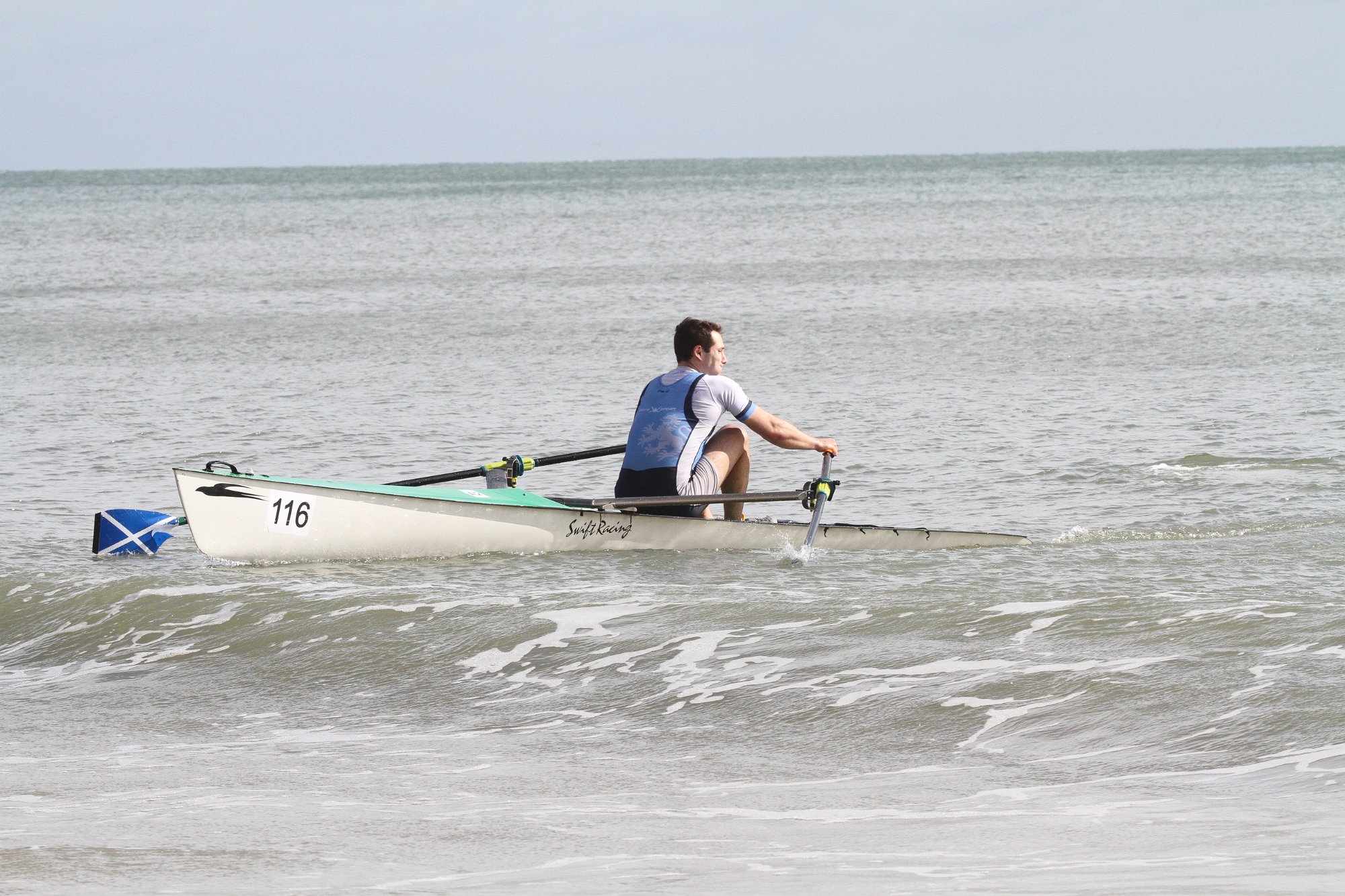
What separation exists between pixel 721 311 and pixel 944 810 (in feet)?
78.0

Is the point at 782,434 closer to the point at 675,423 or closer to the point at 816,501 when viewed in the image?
the point at 816,501

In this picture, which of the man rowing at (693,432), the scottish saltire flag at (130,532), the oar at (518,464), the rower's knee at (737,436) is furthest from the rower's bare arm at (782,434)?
the scottish saltire flag at (130,532)

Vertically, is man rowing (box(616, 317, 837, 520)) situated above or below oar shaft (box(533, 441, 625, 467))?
above

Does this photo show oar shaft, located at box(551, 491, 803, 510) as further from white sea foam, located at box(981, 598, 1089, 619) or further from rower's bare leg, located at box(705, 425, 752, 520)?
white sea foam, located at box(981, 598, 1089, 619)

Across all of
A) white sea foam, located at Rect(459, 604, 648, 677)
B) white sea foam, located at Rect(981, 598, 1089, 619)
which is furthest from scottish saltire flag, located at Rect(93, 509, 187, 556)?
white sea foam, located at Rect(981, 598, 1089, 619)

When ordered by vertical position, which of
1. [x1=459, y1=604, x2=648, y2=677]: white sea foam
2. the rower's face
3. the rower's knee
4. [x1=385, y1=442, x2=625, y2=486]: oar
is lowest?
[x1=459, y1=604, x2=648, y2=677]: white sea foam

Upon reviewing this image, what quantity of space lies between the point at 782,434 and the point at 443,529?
2146 millimetres

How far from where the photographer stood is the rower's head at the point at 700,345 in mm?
9000

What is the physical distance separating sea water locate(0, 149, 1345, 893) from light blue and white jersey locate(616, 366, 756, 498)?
531mm

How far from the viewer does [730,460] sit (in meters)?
9.48

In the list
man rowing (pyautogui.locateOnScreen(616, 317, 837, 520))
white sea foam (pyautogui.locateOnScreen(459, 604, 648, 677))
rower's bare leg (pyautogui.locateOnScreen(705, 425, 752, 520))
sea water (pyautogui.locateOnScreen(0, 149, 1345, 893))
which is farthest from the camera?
rower's bare leg (pyautogui.locateOnScreen(705, 425, 752, 520))

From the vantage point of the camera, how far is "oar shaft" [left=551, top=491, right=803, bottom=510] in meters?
9.16

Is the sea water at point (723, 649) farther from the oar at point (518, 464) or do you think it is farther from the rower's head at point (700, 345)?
the rower's head at point (700, 345)

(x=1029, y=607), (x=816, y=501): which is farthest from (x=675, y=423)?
(x=1029, y=607)
